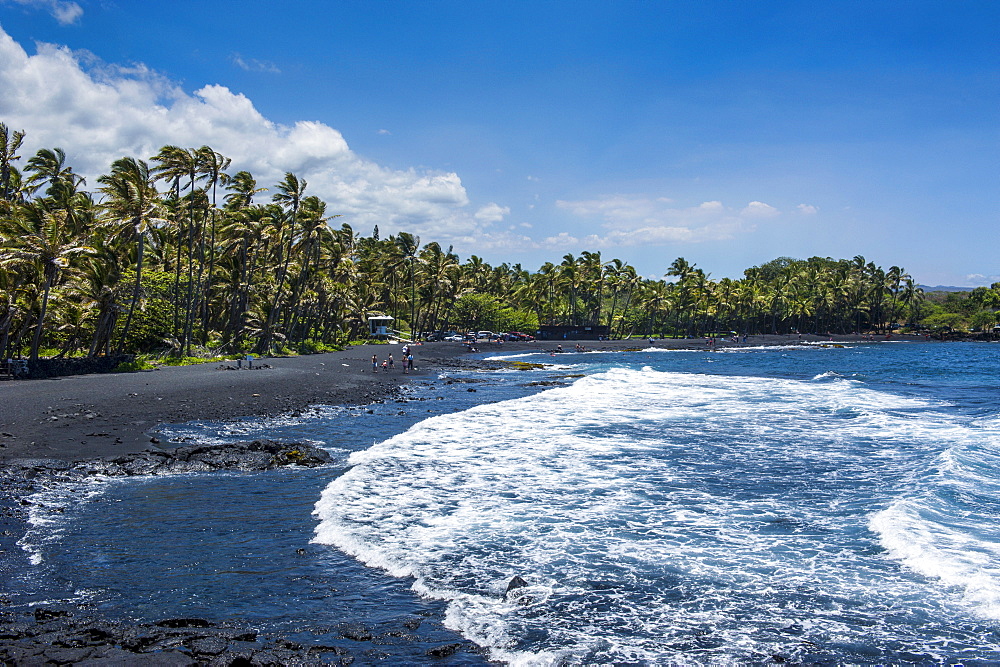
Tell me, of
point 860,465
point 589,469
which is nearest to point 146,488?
point 589,469

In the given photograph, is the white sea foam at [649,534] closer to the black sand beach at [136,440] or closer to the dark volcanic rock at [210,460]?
the dark volcanic rock at [210,460]

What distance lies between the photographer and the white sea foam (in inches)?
310

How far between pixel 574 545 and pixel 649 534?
5.11 ft

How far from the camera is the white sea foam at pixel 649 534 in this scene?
7.88 metres

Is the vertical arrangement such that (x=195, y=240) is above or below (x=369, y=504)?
above

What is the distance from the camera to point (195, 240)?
49.8 m

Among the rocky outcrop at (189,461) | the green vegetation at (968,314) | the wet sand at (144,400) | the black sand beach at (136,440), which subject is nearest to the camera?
the black sand beach at (136,440)

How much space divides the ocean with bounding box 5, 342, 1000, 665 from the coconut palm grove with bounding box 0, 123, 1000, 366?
2157cm

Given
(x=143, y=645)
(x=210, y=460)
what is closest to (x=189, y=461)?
(x=210, y=460)

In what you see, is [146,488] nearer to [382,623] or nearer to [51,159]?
[382,623]

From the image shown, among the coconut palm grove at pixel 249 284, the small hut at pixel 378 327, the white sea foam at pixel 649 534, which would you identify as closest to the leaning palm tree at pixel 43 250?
the coconut palm grove at pixel 249 284

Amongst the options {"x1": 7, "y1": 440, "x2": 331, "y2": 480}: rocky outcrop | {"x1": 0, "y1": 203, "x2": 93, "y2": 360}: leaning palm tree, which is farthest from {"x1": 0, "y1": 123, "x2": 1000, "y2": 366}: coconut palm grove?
{"x1": 7, "y1": 440, "x2": 331, "y2": 480}: rocky outcrop

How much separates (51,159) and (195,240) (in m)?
17.8

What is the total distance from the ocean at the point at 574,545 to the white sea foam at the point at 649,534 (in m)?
0.05
